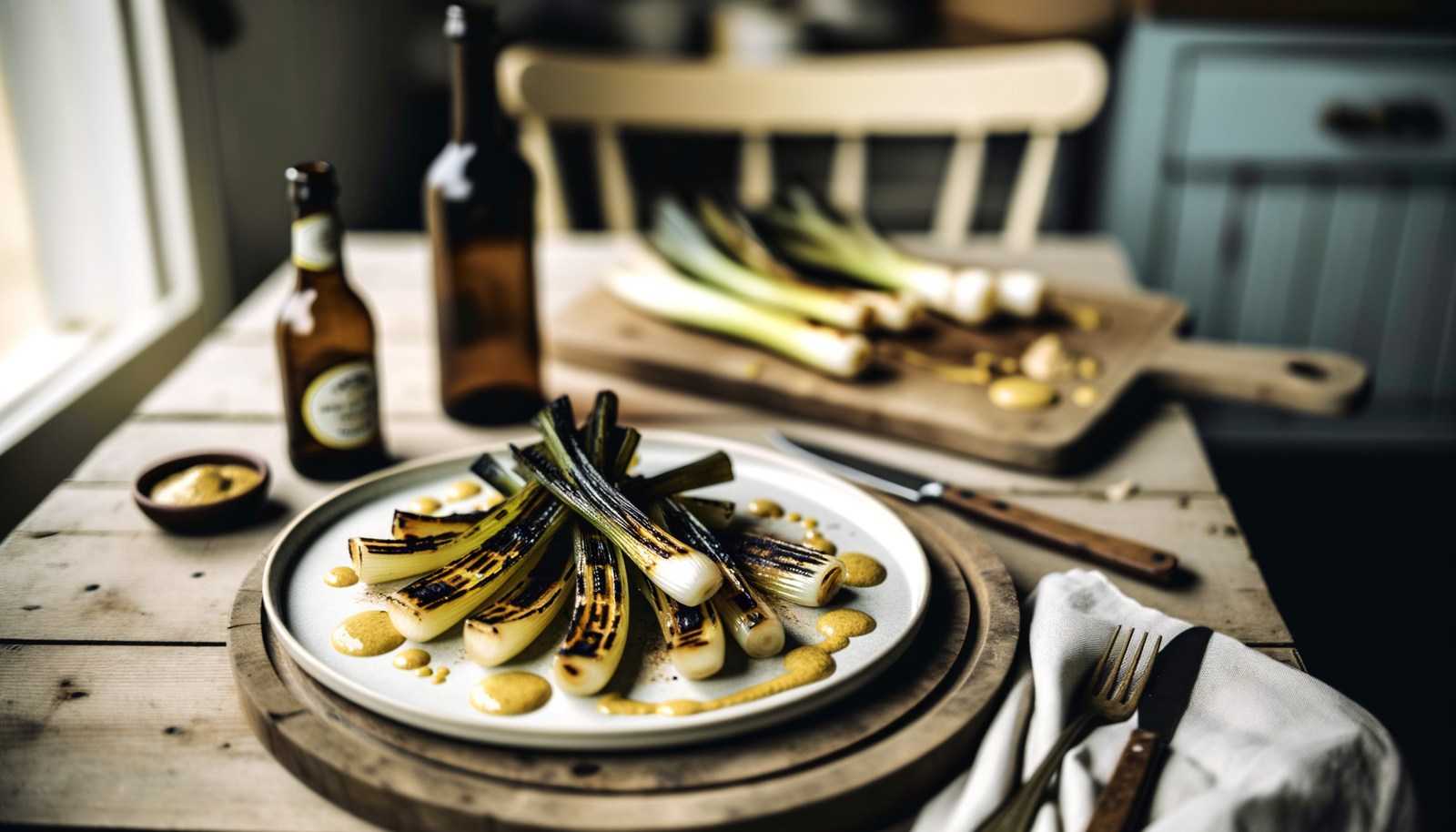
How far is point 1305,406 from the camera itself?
137 cm

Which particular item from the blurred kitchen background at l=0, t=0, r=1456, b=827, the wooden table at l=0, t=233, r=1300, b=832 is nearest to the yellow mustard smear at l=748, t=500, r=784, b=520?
the wooden table at l=0, t=233, r=1300, b=832

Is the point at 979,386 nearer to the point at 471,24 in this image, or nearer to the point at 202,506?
the point at 471,24

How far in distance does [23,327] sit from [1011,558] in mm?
1924

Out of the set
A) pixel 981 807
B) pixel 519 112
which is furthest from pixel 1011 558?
pixel 519 112

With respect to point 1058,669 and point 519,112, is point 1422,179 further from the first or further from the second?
point 1058,669

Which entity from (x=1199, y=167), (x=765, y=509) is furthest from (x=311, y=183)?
(x=1199, y=167)

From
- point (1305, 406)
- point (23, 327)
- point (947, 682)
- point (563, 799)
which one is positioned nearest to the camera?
point (563, 799)

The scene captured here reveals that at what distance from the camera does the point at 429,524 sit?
3.12 feet

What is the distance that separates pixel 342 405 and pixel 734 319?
2.05ft

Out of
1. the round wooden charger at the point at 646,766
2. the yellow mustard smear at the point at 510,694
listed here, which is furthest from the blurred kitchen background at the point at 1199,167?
the yellow mustard smear at the point at 510,694

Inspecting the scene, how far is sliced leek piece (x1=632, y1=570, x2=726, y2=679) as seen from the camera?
787 mm

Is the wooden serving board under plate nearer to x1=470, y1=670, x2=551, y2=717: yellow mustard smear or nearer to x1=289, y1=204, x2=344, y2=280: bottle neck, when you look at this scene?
x1=289, y1=204, x2=344, y2=280: bottle neck

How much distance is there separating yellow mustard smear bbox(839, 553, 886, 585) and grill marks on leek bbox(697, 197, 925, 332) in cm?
64

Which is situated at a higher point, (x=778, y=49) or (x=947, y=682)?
(x=778, y=49)
